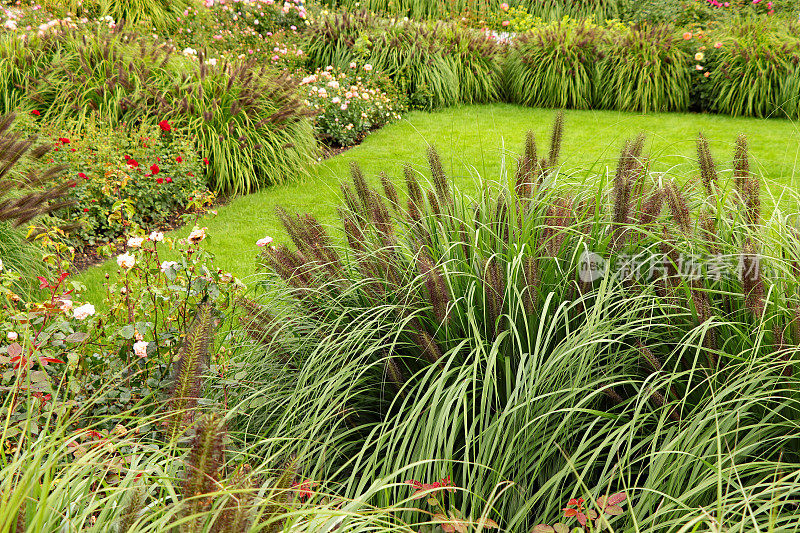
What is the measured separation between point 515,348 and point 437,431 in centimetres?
47

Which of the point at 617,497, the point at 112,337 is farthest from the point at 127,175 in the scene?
the point at 617,497

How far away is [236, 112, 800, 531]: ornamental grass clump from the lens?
5.42ft

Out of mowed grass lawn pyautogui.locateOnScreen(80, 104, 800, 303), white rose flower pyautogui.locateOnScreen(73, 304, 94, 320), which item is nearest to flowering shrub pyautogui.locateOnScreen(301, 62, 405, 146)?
mowed grass lawn pyautogui.locateOnScreen(80, 104, 800, 303)

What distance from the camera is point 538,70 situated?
9.54m

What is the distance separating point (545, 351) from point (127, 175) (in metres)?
4.19

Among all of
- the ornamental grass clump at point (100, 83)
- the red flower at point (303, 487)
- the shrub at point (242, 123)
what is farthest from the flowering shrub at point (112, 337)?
the ornamental grass clump at point (100, 83)

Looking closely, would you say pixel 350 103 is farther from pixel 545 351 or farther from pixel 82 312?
pixel 545 351

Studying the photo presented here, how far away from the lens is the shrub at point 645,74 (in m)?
8.93

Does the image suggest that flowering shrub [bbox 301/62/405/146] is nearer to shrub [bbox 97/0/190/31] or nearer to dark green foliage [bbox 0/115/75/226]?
shrub [bbox 97/0/190/31]

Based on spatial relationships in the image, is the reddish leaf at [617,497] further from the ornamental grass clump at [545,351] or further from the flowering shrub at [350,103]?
the flowering shrub at [350,103]

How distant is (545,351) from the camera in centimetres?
201

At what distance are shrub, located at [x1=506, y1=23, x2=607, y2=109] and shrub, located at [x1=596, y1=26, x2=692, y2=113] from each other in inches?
8.5

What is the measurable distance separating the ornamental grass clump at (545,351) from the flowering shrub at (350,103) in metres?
5.29

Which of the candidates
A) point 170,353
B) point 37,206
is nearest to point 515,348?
point 170,353
